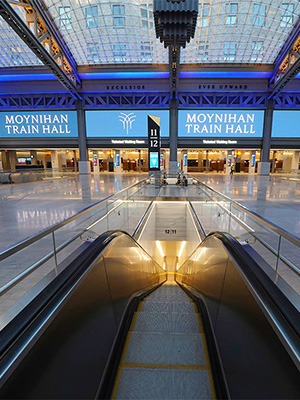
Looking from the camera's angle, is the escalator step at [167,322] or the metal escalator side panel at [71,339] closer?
the metal escalator side panel at [71,339]

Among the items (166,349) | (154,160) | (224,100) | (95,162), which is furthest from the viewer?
(95,162)

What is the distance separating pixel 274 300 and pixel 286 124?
3185 cm

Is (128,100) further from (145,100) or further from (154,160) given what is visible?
(154,160)

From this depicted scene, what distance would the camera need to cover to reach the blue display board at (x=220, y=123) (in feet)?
89.9

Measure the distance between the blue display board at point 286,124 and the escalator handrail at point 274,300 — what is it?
30.6 meters

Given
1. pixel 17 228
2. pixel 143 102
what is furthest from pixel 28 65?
pixel 17 228

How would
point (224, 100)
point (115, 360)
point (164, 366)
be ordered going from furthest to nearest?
1. point (224, 100)
2. point (115, 360)
3. point (164, 366)

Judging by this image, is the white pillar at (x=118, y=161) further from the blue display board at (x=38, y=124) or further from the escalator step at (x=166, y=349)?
the escalator step at (x=166, y=349)

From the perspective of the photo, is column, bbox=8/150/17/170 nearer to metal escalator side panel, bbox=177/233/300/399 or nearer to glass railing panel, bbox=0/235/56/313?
glass railing panel, bbox=0/235/56/313

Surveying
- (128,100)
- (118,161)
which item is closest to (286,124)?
(128,100)

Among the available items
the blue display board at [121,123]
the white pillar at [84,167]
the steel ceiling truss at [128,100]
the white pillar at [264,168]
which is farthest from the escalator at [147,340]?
the white pillar at [264,168]

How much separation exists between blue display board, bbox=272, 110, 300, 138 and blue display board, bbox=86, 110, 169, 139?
13.4m

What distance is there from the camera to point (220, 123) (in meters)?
27.7

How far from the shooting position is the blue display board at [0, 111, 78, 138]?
92.3 feet
